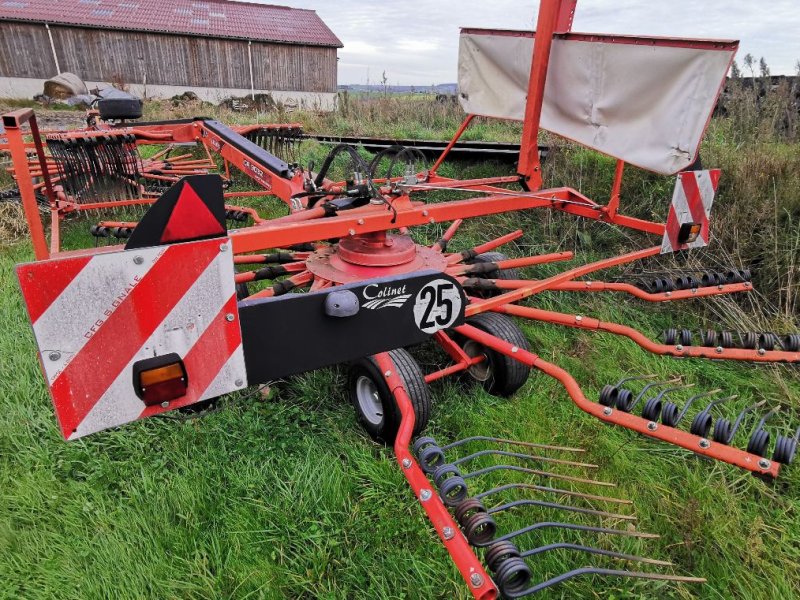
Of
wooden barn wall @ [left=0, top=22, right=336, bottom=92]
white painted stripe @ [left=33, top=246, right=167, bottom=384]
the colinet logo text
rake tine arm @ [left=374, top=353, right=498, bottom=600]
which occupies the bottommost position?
rake tine arm @ [left=374, top=353, right=498, bottom=600]

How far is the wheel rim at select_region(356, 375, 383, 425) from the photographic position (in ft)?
8.76

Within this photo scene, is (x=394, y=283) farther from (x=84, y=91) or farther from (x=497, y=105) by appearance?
(x=84, y=91)

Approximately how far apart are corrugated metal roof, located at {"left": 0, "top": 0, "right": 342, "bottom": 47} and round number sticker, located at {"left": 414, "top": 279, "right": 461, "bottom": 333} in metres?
28.2

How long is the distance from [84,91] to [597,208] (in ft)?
84.5

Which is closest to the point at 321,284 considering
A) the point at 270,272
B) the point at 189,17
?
the point at 270,272

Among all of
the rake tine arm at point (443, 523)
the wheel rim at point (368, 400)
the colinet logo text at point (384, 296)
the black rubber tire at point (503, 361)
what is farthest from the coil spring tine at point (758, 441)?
the wheel rim at point (368, 400)

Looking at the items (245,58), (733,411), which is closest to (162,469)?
(733,411)

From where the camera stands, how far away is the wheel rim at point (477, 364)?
3000 mm

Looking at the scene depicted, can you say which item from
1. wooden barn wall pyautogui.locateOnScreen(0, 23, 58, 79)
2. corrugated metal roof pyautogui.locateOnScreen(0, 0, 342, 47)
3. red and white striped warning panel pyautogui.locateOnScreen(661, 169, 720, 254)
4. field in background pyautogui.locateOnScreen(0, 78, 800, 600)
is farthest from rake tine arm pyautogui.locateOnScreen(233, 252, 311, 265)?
wooden barn wall pyautogui.locateOnScreen(0, 23, 58, 79)

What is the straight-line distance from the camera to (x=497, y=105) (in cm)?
419

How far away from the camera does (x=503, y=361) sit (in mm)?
2775

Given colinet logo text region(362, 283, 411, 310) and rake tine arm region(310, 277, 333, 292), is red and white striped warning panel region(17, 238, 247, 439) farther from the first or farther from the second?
rake tine arm region(310, 277, 333, 292)

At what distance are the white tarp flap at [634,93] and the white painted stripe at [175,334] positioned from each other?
8.11 feet

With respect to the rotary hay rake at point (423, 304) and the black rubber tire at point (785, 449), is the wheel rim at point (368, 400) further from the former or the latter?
the black rubber tire at point (785, 449)
